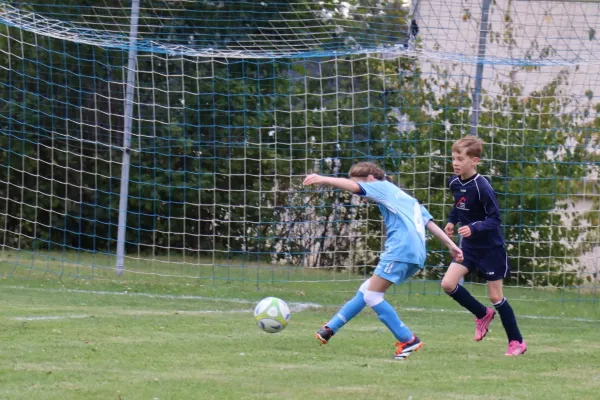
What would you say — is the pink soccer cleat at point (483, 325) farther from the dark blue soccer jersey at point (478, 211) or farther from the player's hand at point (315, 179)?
the player's hand at point (315, 179)

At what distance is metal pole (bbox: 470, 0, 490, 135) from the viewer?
11.9 metres

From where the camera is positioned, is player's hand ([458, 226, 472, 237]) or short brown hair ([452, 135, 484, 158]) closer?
player's hand ([458, 226, 472, 237])

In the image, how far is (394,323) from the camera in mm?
7141

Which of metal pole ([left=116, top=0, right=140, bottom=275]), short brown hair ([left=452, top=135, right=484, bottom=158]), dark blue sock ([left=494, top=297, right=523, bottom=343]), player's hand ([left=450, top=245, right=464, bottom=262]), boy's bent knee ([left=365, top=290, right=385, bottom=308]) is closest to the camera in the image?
boy's bent knee ([left=365, top=290, right=385, bottom=308])

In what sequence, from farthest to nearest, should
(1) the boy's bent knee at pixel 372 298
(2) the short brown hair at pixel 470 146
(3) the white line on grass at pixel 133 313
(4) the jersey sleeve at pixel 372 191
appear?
(3) the white line on grass at pixel 133 313 < (2) the short brown hair at pixel 470 146 < (1) the boy's bent knee at pixel 372 298 < (4) the jersey sleeve at pixel 372 191

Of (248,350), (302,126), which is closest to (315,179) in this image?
(248,350)

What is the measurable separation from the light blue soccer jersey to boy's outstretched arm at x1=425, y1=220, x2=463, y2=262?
0.12 metres

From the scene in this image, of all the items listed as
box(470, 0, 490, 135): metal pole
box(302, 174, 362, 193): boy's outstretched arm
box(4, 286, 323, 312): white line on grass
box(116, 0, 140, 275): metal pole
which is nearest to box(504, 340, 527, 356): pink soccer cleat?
box(302, 174, 362, 193): boy's outstretched arm

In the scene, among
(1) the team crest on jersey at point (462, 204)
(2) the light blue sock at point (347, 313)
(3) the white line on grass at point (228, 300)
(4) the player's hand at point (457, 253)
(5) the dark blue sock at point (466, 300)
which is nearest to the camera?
(2) the light blue sock at point (347, 313)

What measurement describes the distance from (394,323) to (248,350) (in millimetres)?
1039

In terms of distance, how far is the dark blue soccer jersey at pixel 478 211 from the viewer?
761cm

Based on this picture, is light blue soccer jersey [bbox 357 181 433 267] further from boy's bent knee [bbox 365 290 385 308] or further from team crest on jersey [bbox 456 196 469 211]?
team crest on jersey [bbox 456 196 469 211]

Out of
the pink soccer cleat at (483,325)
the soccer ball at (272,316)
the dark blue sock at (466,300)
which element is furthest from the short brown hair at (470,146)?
the soccer ball at (272,316)

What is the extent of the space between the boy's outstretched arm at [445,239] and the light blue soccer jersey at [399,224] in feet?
0.41
